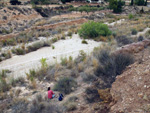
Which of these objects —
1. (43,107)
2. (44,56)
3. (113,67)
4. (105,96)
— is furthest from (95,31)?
(43,107)

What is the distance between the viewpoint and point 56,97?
21.4 ft

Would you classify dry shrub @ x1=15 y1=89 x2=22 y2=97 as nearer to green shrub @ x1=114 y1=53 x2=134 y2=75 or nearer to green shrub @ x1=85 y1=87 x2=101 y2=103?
green shrub @ x1=85 y1=87 x2=101 y2=103

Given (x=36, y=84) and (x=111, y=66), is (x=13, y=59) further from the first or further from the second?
(x=111, y=66)

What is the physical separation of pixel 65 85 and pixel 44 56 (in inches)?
230

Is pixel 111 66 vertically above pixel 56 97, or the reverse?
pixel 111 66

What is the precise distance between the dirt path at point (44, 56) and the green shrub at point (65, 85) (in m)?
3.07

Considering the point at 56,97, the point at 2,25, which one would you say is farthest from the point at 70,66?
the point at 2,25

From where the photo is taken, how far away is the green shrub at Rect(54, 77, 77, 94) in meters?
6.84

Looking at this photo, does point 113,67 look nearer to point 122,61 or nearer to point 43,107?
point 122,61

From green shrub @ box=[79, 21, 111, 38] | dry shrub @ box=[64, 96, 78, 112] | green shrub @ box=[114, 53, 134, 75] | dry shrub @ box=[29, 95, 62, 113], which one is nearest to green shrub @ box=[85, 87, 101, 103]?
dry shrub @ box=[64, 96, 78, 112]

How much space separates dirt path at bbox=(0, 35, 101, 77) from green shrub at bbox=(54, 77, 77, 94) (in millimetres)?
3065

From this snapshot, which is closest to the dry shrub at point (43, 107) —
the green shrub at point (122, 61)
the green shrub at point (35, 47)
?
the green shrub at point (122, 61)

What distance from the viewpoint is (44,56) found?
1241 cm

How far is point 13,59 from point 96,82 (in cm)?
808
